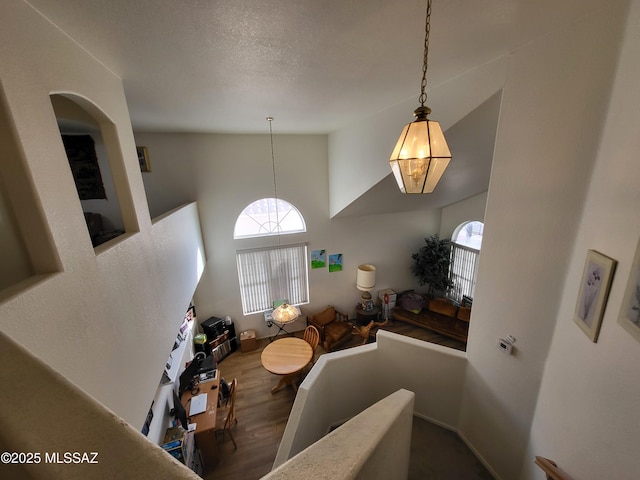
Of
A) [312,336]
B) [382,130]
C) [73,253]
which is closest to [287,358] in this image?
[312,336]

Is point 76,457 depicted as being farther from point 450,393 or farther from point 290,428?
point 450,393

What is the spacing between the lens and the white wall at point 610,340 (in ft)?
4.17

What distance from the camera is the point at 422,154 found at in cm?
141

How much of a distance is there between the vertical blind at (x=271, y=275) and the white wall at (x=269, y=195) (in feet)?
0.51

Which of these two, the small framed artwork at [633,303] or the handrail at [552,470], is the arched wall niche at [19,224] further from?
the handrail at [552,470]

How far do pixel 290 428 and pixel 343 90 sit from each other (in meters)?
3.42

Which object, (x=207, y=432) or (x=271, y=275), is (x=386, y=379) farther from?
(x=271, y=275)

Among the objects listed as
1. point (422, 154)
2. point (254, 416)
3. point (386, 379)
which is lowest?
point (254, 416)

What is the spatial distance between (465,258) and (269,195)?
195 inches

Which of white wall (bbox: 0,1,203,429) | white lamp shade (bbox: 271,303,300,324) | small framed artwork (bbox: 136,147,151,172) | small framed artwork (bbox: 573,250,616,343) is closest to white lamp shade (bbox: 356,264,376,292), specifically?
white lamp shade (bbox: 271,303,300,324)

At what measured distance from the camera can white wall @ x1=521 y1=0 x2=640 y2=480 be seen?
1.27 m

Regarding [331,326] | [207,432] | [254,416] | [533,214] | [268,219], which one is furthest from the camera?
[331,326]

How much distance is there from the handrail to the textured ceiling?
2.98 meters

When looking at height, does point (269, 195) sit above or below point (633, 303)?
above
